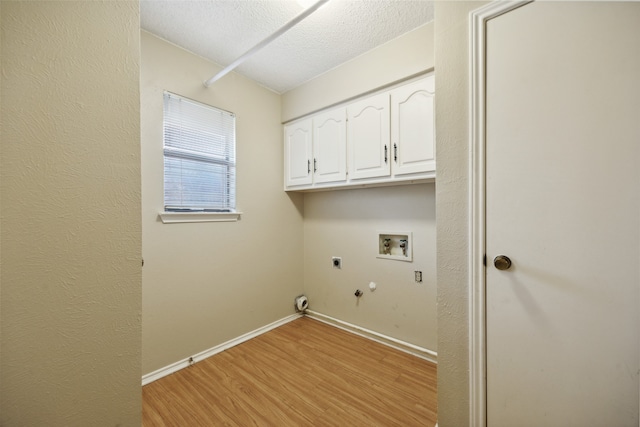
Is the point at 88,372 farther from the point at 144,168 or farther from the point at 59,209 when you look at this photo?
the point at 144,168

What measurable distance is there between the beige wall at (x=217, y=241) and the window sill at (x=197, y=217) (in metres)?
0.04

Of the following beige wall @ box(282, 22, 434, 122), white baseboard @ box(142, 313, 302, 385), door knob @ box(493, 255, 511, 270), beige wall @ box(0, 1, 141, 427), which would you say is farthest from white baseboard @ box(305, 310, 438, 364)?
beige wall @ box(282, 22, 434, 122)

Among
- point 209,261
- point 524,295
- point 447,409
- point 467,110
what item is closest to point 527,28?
point 467,110

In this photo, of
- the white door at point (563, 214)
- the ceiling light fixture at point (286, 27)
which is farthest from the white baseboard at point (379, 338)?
the ceiling light fixture at point (286, 27)

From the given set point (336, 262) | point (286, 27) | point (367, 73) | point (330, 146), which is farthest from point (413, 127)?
point (336, 262)

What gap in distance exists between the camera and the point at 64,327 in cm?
73

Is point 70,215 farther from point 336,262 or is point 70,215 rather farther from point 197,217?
point 336,262

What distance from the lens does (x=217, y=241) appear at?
222 cm

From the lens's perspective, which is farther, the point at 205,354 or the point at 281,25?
the point at 205,354

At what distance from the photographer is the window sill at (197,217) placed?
190 centimetres

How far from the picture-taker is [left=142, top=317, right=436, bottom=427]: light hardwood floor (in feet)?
4.83

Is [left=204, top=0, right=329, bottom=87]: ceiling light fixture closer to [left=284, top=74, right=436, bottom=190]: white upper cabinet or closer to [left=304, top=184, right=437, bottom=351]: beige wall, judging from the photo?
[left=284, top=74, right=436, bottom=190]: white upper cabinet

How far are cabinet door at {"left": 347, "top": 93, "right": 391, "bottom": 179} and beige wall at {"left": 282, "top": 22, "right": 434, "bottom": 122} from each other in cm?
13

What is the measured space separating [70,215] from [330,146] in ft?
6.45
